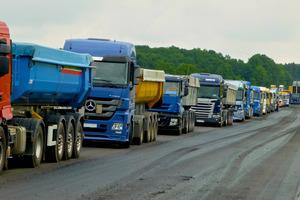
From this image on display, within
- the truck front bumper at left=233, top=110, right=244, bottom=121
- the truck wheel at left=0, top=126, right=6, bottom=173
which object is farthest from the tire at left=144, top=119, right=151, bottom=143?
the truck front bumper at left=233, top=110, right=244, bottom=121

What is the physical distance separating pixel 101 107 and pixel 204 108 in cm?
2277

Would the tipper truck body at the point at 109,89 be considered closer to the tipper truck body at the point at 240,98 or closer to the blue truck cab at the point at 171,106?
the blue truck cab at the point at 171,106

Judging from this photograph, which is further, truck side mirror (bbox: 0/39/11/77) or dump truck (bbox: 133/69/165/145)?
dump truck (bbox: 133/69/165/145)

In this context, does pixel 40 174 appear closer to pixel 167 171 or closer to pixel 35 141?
pixel 35 141

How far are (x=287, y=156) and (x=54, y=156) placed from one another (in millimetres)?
8551

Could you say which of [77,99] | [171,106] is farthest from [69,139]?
[171,106]

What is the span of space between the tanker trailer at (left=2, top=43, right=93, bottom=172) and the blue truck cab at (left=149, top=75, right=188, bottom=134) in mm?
14163

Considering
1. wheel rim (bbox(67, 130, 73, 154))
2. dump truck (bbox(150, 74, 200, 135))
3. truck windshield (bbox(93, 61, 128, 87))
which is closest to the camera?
wheel rim (bbox(67, 130, 73, 154))

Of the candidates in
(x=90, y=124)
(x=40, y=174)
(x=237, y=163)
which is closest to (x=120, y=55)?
(x=90, y=124)

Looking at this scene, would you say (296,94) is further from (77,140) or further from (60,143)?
(60,143)

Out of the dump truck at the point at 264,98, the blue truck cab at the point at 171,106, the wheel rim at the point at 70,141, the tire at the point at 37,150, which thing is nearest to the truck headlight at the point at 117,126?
the wheel rim at the point at 70,141

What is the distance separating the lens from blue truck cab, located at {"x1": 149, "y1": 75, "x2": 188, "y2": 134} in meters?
33.9

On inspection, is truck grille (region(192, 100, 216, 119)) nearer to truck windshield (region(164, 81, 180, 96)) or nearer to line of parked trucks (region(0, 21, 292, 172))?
line of parked trucks (region(0, 21, 292, 172))

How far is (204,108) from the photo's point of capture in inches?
1781
